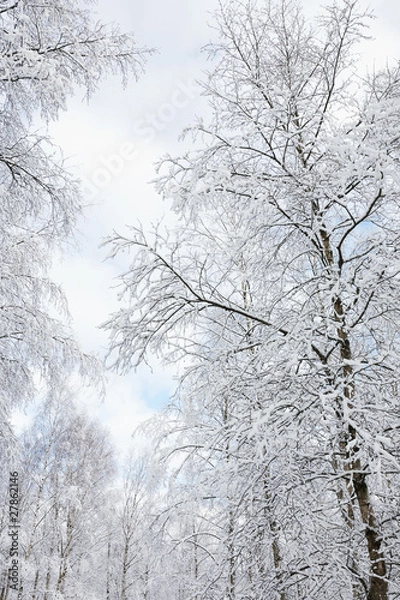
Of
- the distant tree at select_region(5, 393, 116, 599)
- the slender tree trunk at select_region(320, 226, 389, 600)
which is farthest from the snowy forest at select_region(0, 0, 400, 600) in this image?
the distant tree at select_region(5, 393, 116, 599)

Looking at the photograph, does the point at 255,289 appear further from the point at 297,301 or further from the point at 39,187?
the point at 39,187

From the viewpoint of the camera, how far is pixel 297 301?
9.86 feet

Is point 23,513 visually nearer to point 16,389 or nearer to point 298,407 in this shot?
point 16,389

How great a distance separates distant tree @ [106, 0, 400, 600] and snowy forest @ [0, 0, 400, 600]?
2 centimetres

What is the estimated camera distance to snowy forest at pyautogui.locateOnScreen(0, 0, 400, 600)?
243cm

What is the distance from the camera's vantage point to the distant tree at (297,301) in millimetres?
2350

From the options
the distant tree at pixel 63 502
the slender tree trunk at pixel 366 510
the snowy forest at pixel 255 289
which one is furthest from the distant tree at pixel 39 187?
the distant tree at pixel 63 502

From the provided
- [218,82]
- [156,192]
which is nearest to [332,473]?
[156,192]

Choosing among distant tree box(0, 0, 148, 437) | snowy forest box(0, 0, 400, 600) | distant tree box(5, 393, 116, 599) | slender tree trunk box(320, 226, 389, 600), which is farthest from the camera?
distant tree box(5, 393, 116, 599)

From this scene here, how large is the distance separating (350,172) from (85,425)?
13262 millimetres

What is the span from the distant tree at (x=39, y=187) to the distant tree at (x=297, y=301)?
1658 mm

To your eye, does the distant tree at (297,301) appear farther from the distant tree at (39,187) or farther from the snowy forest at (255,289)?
the distant tree at (39,187)

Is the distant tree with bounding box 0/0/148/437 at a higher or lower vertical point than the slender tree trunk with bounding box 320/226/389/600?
higher

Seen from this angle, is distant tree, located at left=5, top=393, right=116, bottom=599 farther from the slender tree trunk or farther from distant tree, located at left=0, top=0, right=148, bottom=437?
the slender tree trunk
